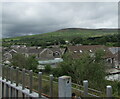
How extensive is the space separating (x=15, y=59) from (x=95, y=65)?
12314 millimetres

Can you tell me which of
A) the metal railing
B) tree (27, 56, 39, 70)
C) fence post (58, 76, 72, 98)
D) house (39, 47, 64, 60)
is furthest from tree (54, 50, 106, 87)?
house (39, 47, 64, 60)

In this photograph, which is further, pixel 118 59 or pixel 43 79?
pixel 118 59

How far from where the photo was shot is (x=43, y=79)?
4.57 m

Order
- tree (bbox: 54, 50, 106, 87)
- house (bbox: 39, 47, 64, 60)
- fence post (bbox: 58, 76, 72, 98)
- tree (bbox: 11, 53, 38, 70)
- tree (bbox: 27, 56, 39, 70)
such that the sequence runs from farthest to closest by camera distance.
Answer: house (bbox: 39, 47, 64, 60) < tree (bbox: 27, 56, 39, 70) < tree (bbox: 11, 53, 38, 70) < tree (bbox: 54, 50, 106, 87) < fence post (bbox: 58, 76, 72, 98)

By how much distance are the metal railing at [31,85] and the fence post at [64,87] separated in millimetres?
234

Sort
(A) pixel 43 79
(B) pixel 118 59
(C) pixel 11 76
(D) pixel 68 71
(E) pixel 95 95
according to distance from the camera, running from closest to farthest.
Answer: (E) pixel 95 95
(A) pixel 43 79
(C) pixel 11 76
(D) pixel 68 71
(B) pixel 118 59

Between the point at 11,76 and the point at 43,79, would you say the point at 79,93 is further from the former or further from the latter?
the point at 11,76

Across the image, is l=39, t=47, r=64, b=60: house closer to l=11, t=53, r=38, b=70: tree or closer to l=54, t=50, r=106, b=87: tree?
l=11, t=53, r=38, b=70: tree

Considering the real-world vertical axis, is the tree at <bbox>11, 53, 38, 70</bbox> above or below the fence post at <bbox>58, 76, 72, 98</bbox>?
below

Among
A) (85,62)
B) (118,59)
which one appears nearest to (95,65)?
(85,62)

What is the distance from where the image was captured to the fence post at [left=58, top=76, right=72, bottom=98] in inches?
150

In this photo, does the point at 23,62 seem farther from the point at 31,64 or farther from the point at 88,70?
the point at 88,70

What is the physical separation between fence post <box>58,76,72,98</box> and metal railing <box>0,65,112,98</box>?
0.23 meters

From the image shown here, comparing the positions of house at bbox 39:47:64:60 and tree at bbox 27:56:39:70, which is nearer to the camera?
tree at bbox 27:56:39:70
